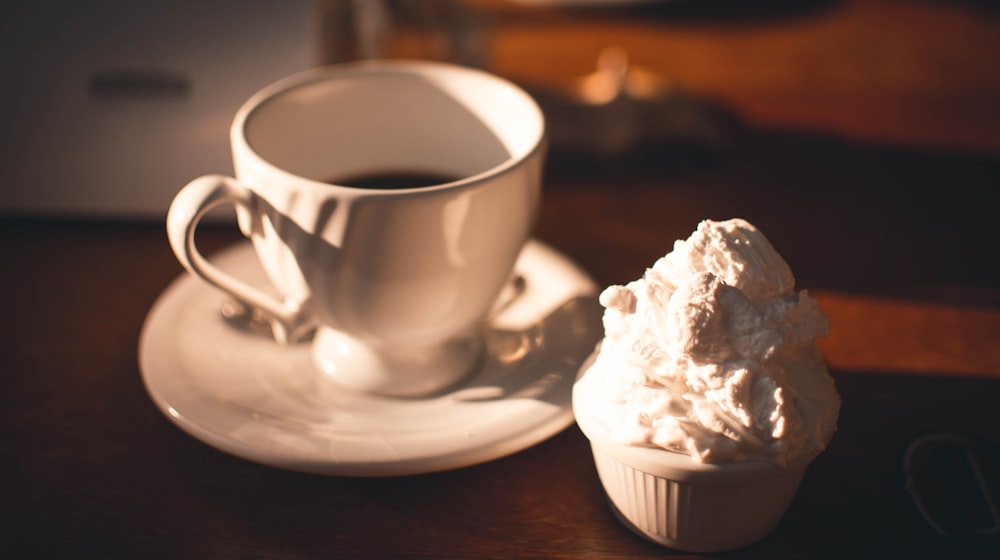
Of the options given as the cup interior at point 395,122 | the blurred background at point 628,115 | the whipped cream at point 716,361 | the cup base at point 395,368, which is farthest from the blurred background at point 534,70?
the whipped cream at point 716,361

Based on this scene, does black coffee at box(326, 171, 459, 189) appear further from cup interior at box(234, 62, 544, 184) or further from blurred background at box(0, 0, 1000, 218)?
blurred background at box(0, 0, 1000, 218)

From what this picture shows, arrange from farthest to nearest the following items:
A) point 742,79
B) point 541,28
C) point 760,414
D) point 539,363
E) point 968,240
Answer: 1. point 541,28
2. point 742,79
3. point 968,240
4. point 539,363
5. point 760,414

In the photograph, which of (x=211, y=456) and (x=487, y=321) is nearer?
(x=211, y=456)

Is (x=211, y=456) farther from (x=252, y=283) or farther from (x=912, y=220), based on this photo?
(x=912, y=220)

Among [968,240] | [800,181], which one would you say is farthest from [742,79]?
[968,240]

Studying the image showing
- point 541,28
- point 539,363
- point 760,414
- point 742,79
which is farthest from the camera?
point 541,28

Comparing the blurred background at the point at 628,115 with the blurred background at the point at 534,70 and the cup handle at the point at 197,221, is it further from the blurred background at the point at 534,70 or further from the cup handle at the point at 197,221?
the cup handle at the point at 197,221

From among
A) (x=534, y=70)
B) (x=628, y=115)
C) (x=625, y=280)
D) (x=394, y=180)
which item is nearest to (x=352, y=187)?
(x=394, y=180)

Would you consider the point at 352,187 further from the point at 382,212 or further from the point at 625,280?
the point at 625,280
